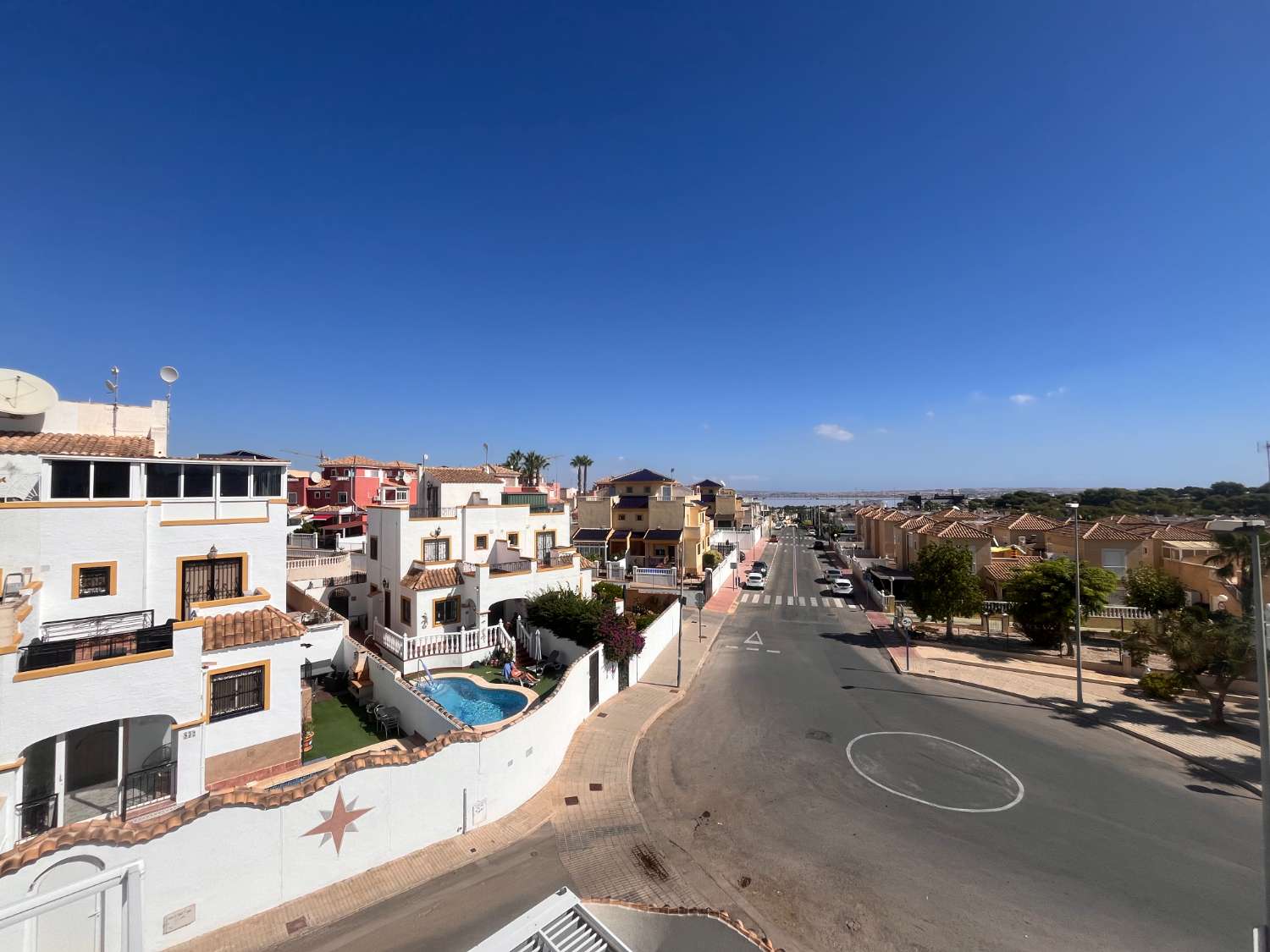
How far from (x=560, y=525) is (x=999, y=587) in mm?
27750

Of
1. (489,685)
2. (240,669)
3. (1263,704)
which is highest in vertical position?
(1263,704)

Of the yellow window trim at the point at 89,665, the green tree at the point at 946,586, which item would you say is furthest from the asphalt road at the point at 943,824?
the yellow window trim at the point at 89,665

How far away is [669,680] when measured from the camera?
843 inches

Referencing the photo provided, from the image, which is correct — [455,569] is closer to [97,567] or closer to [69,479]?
[97,567]

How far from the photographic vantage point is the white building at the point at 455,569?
1989 cm

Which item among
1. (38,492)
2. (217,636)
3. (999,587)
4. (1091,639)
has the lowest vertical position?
(1091,639)

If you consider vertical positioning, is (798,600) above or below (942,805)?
below

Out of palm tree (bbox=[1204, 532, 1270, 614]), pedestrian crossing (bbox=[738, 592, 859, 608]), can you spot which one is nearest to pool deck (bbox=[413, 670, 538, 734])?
pedestrian crossing (bbox=[738, 592, 859, 608])

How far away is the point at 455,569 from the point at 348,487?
3854cm

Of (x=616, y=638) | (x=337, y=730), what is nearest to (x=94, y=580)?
(x=337, y=730)

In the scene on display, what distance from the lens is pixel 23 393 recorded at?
1580 cm

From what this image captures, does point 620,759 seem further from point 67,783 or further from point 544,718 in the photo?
point 67,783

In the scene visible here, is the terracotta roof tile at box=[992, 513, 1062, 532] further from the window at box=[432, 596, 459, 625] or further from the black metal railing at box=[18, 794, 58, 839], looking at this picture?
the black metal railing at box=[18, 794, 58, 839]

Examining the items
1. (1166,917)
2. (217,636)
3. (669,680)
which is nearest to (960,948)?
(1166,917)
